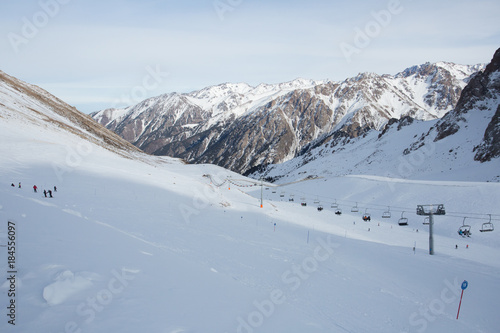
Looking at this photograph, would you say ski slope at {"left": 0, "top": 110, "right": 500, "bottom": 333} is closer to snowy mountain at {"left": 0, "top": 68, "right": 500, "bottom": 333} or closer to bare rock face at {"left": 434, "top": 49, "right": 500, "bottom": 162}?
snowy mountain at {"left": 0, "top": 68, "right": 500, "bottom": 333}

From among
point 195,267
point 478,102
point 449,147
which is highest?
point 478,102

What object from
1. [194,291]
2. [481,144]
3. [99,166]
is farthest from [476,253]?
[481,144]

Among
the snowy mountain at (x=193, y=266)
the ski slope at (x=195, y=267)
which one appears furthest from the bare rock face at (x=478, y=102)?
the ski slope at (x=195, y=267)

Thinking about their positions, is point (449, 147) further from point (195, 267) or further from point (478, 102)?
point (195, 267)

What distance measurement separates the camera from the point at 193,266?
1590 centimetres

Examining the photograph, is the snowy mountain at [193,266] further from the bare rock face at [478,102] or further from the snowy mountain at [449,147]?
the bare rock face at [478,102]

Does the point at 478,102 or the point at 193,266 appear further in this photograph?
the point at 478,102

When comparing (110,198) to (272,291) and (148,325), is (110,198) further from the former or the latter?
(148,325)

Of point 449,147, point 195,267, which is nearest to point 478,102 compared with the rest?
point 449,147

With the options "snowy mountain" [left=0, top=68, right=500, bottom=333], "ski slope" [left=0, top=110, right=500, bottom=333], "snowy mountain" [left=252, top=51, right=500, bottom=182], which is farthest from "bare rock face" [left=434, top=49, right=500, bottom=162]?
"ski slope" [left=0, top=110, right=500, bottom=333]

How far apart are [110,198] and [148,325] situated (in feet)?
71.6

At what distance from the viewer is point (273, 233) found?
101 ft

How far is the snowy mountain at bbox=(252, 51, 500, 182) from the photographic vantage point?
2884 inches

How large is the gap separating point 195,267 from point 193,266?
151 millimetres
